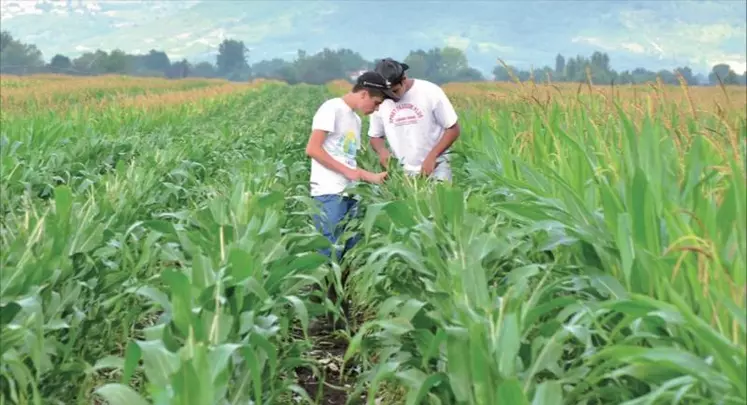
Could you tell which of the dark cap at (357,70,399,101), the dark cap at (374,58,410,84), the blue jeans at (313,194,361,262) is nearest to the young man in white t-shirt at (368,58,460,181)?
the dark cap at (374,58,410,84)

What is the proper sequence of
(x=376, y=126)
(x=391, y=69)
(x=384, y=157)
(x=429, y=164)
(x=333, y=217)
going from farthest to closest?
1. (x=376, y=126)
2. (x=384, y=157)
3. (x=429, y=164)
4. (x=333, y=217)
5. (x=391, y=69)

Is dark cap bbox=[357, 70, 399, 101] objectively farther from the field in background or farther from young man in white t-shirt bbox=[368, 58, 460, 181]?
the field in background

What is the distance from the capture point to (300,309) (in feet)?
9.57

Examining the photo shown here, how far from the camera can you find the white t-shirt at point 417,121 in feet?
17.8

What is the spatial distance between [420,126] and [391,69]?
0.60 metres

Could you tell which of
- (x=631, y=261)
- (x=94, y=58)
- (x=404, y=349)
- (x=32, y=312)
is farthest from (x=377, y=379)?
(x=94, y=58)

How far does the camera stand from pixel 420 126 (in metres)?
5.42

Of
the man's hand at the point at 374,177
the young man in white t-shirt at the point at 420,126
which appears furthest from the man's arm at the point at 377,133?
the man's hand at the point at 374,177

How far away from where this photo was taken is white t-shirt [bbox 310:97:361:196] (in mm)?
5023

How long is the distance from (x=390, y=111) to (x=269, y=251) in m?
2.17

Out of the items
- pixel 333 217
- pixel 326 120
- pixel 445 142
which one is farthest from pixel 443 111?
pixel 333 217

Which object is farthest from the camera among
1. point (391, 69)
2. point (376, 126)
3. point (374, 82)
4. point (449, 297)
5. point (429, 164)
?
point (376, 126)

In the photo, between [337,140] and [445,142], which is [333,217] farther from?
[445,142]

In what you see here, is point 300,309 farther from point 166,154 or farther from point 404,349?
point 166,154
